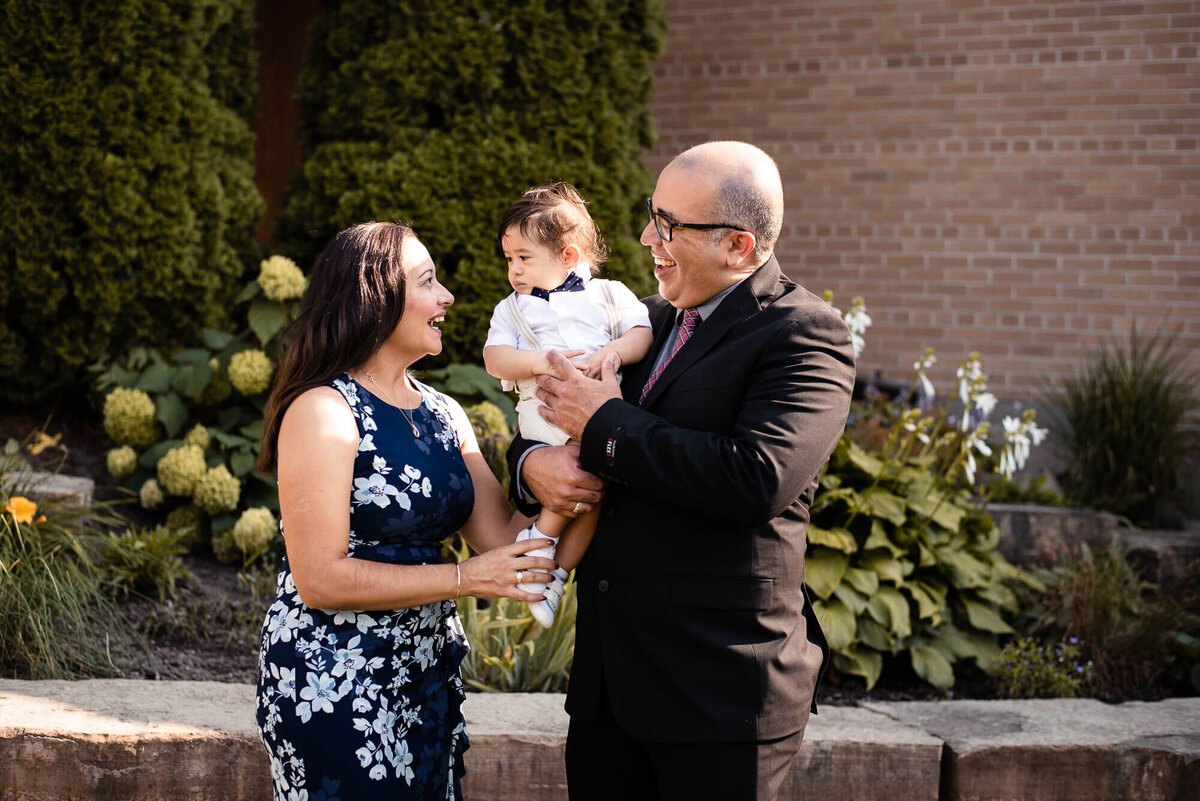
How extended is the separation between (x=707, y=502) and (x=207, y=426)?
3705 mm

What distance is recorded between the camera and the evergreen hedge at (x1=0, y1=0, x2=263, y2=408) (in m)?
4.98

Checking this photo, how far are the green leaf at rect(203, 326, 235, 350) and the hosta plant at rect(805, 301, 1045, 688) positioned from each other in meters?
3.00

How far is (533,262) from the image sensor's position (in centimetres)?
271

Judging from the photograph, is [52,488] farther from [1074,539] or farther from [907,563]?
[1074,539]

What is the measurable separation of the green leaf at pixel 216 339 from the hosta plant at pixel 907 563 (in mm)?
3003

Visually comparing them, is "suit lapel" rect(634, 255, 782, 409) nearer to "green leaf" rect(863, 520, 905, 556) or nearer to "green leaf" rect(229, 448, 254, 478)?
"green leaf" rect(863, 520, 905, 556)

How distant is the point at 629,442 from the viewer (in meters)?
2.16

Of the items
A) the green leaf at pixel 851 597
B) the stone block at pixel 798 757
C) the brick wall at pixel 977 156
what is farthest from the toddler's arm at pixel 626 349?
the brick wall at pixel 977 156

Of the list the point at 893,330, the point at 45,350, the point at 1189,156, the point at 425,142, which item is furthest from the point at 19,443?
the point at 1189,156

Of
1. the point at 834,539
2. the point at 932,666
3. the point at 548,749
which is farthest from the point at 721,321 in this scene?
the point at 932,666

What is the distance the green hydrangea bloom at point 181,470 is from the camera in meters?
4.60

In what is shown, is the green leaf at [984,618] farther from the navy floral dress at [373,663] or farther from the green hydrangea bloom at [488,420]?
the navy floral dress at [373,663]

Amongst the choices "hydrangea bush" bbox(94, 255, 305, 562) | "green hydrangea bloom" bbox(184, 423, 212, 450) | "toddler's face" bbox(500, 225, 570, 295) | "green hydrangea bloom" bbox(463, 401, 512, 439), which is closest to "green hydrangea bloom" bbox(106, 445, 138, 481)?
"hydrangea bush" bbox(94, 255, 305, 562)

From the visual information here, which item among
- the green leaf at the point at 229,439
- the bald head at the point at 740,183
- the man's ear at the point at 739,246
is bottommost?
Result: the green leaf at the point at 229,439
